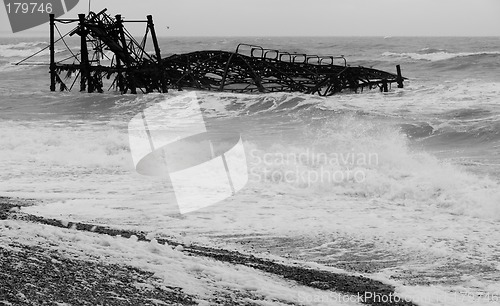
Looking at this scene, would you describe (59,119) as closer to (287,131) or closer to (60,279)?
(287,131)

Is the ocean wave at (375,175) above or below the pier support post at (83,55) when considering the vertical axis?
below

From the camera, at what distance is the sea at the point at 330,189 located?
7.12 meters

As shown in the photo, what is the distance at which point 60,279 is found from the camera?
5.39 metres

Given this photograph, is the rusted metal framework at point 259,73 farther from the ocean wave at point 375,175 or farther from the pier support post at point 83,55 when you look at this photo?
the ocean wave at point 375,175

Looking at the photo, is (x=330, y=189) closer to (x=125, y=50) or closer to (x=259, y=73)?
(x=259, y=73)

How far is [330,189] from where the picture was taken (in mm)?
10672

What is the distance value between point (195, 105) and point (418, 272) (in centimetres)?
1843

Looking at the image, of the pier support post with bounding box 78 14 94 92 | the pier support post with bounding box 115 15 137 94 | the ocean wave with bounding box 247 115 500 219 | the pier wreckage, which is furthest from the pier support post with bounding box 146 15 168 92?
the ocean wave with bounding box 247 115 500 219

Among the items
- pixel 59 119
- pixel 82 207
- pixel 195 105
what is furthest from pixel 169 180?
pixel 195 105

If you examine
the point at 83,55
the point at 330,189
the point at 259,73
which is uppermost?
the point at 83,55

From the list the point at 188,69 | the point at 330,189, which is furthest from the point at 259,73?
the point at 330,189

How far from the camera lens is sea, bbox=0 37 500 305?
7117mm

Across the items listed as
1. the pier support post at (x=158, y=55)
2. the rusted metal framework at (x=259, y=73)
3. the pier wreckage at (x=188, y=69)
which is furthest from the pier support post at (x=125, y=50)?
the rusted metal framework at (x=259, y=73)

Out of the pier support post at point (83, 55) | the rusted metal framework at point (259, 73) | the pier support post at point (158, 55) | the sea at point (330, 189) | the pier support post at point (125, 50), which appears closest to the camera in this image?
the sea at point (330, 189)
